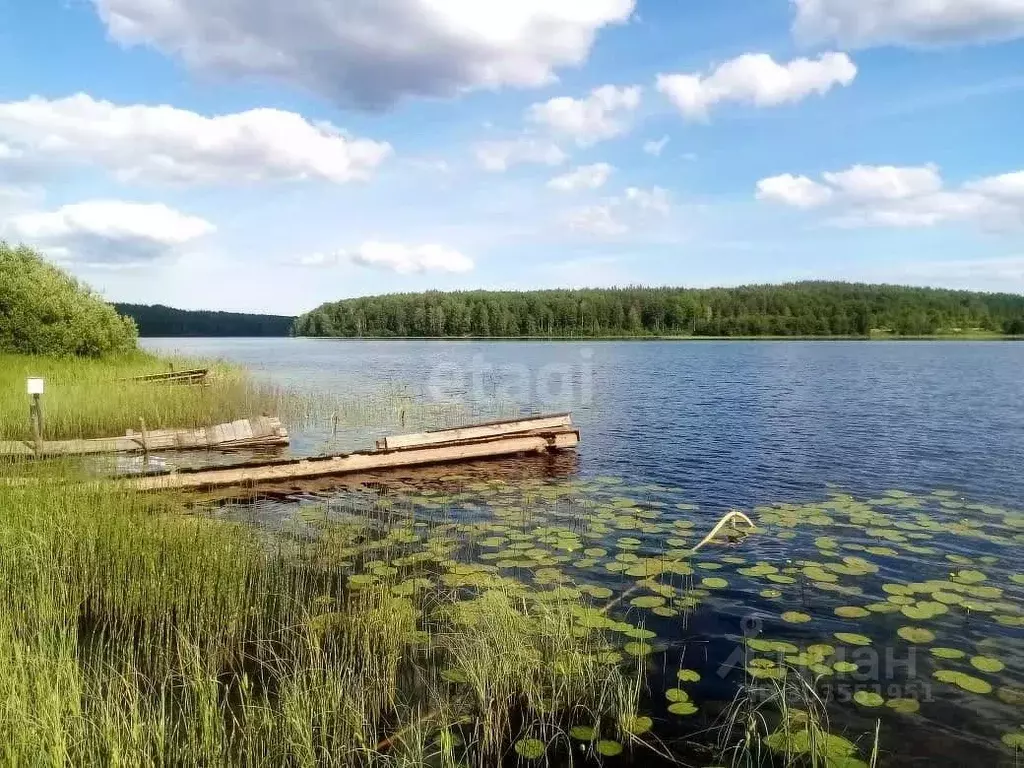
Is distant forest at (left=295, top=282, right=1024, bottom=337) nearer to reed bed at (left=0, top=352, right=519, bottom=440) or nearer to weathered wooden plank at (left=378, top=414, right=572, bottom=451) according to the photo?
reed bed at (left=0, top=352, right=519, bottom=440)

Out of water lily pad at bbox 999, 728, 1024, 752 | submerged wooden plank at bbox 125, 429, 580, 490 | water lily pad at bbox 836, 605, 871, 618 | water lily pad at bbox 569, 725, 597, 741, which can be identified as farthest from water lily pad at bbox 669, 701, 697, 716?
submerged wooden plank at bbox 125, 429, 580, 490

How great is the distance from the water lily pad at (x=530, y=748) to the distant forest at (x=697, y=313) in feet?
478

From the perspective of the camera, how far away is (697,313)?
152 metres

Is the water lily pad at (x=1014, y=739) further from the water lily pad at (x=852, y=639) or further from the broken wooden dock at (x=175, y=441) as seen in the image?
the broken wooden dock at (x=175, y=441)

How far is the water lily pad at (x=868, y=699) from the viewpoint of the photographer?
609 centimetres

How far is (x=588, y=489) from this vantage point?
15.0 m

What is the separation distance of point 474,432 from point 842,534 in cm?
1007

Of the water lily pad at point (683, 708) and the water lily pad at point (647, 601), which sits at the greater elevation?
the water lily pad at point (647, 601)

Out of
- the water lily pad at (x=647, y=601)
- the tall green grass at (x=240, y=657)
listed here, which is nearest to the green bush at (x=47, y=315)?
the tall green grass at (x=240, y=657)

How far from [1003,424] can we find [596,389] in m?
20.1

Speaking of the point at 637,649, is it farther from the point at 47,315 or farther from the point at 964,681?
the point at 47,315

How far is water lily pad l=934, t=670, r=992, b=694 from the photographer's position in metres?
6.38

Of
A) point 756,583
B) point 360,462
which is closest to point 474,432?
point 360,462

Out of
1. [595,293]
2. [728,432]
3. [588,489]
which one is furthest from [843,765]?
[595,293]
